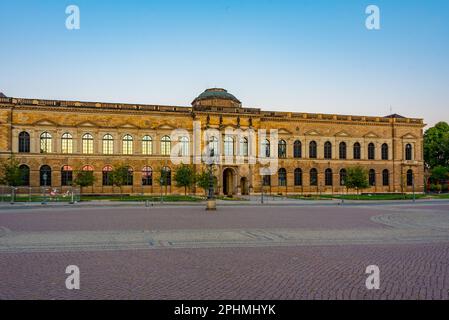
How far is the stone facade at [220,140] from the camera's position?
54969 millimetres

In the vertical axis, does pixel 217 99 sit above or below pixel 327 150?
above

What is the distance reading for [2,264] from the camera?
11000mm

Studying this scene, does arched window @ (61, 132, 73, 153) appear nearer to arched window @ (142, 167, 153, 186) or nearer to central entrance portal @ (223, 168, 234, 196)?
arched window @ (142, 167, 153, 186)

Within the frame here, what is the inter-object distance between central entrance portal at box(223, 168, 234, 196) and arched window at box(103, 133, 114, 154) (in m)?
16.9

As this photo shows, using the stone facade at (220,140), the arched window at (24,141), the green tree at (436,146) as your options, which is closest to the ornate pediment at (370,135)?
the stone facade at (220,140)

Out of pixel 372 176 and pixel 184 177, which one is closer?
pixel 184 177

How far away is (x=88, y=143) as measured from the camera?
5716 cm

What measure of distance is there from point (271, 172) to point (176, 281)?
54840mm

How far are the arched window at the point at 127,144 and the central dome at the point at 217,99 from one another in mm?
11704

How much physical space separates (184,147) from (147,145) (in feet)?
17.0

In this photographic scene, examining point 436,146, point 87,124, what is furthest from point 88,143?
point 436,146

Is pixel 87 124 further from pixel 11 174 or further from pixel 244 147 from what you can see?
pixel 244 147

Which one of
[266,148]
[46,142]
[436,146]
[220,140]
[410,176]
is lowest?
[410,176]

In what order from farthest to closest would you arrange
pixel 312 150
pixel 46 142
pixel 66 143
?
pixel 312 150
pixel 66 143
pixel 46 142
